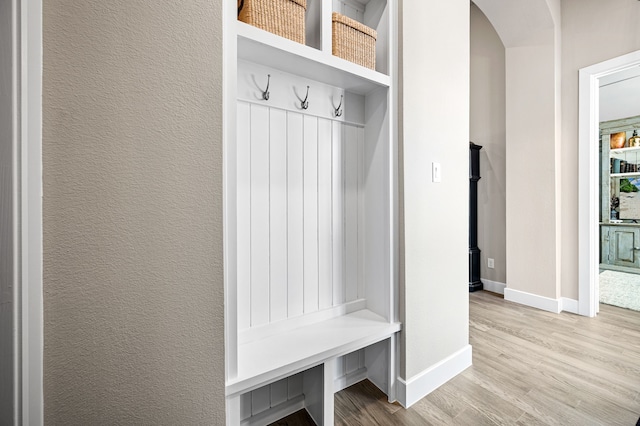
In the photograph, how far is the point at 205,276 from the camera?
0.96 meters

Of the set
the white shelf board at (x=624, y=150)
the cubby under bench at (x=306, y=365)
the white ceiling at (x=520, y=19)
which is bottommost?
the cubby under bench at (x=306, y=365)

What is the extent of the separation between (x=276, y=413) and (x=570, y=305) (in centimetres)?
297

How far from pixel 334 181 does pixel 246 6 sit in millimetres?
880

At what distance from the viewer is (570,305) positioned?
274 cm

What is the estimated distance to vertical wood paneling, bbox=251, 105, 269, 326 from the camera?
1.33 meters

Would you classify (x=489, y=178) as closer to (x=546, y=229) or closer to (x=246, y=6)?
(x=546, y=229)

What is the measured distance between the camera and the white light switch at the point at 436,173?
164cm

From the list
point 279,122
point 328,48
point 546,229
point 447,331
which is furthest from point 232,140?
point 546,229

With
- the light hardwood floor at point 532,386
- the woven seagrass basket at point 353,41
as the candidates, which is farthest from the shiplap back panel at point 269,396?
the woven seagrass basket at point 353,41

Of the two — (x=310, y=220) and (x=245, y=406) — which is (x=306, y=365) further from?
(x=310, y=220)

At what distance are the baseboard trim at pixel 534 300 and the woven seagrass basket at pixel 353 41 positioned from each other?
2858 millimetres

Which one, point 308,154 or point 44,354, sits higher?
point 308,154

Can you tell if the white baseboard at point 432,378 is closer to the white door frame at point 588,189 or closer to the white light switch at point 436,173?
the white light switch at point 436,173

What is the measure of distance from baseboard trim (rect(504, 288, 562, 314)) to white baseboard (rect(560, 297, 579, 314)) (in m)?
0.05
